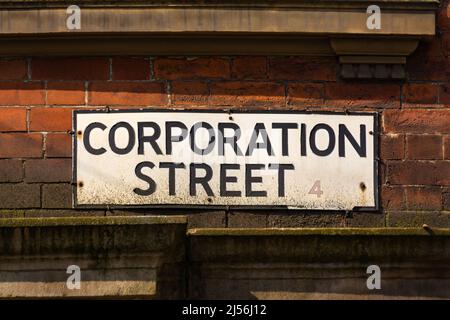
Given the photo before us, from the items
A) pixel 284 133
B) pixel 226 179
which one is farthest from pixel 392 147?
pixel 226 179

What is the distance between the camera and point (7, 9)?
192 inches

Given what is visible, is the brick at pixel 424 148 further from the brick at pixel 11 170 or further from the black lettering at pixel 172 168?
the brick at pixel 11 170

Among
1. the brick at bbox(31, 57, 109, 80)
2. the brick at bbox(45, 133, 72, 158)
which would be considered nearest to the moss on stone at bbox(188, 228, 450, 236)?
the brick at bbox(45, 133, 72, 158)

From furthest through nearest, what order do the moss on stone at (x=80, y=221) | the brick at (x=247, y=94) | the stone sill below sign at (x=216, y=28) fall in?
the brick at (x=247, y=94) < the stone sill below sign at (x=216, y=28) < the moss on stone at (x=80, y=221)

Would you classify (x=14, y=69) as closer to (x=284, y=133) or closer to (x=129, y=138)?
(x=129, y=138)

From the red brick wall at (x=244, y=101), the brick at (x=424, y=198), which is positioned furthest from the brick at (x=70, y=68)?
the brick at (x=424, y=198)

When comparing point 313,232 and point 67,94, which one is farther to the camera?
point 67,94

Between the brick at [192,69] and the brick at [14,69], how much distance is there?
73 cm

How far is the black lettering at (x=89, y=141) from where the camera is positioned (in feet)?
16.0

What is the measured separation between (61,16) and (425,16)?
2000mm

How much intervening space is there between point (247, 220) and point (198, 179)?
35 cm

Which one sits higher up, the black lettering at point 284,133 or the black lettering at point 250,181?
the black lettering at point 284,133

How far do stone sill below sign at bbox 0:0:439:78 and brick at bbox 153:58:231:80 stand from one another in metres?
0.06

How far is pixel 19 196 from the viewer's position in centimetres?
488
